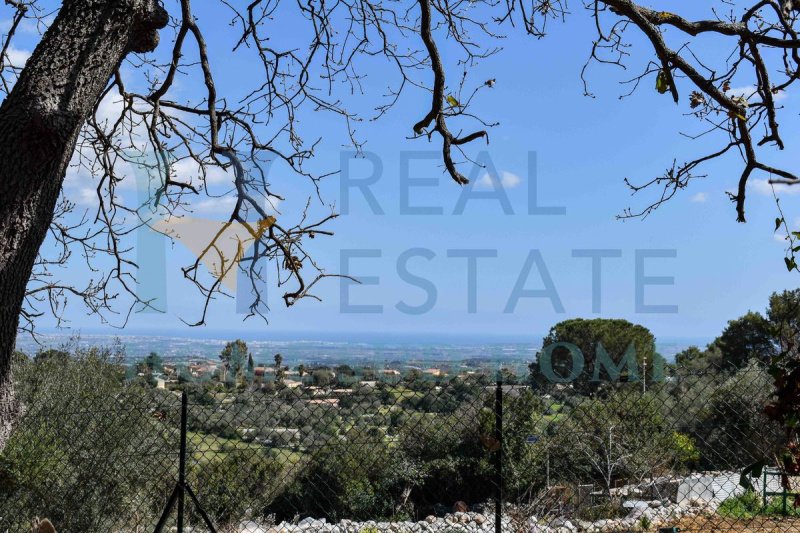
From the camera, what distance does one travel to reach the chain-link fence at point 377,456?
4.89 metres

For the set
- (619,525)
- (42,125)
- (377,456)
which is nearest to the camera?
(42,125)

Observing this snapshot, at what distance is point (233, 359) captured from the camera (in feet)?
23.9

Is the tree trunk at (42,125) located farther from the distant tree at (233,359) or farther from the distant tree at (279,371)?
the distant tree at (233,359)

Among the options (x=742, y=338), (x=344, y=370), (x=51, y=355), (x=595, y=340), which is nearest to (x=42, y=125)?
(x=344, y=370)

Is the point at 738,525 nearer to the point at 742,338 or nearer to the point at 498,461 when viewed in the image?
the point at 498,461

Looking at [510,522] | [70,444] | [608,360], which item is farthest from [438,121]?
[608,360]

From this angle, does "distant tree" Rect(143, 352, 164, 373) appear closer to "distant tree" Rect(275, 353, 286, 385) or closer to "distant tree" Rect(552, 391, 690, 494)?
"distant tree" Rect(275, 353, 286, 385)

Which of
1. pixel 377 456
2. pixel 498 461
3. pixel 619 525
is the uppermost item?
pixel 498 461

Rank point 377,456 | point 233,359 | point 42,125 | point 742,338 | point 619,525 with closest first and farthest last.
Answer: point 42,125
point 619,525
point 377,456
point 233,359
point 742,338

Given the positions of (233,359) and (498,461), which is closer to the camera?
(498,461)

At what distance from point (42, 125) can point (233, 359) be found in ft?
16.9

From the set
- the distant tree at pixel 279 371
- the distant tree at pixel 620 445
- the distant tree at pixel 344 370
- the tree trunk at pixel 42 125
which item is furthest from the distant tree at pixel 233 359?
the tree trunk at pixel 42 125

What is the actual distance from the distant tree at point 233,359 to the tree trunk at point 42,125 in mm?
4361

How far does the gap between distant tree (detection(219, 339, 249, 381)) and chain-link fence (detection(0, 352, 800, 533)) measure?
0.56 metres
